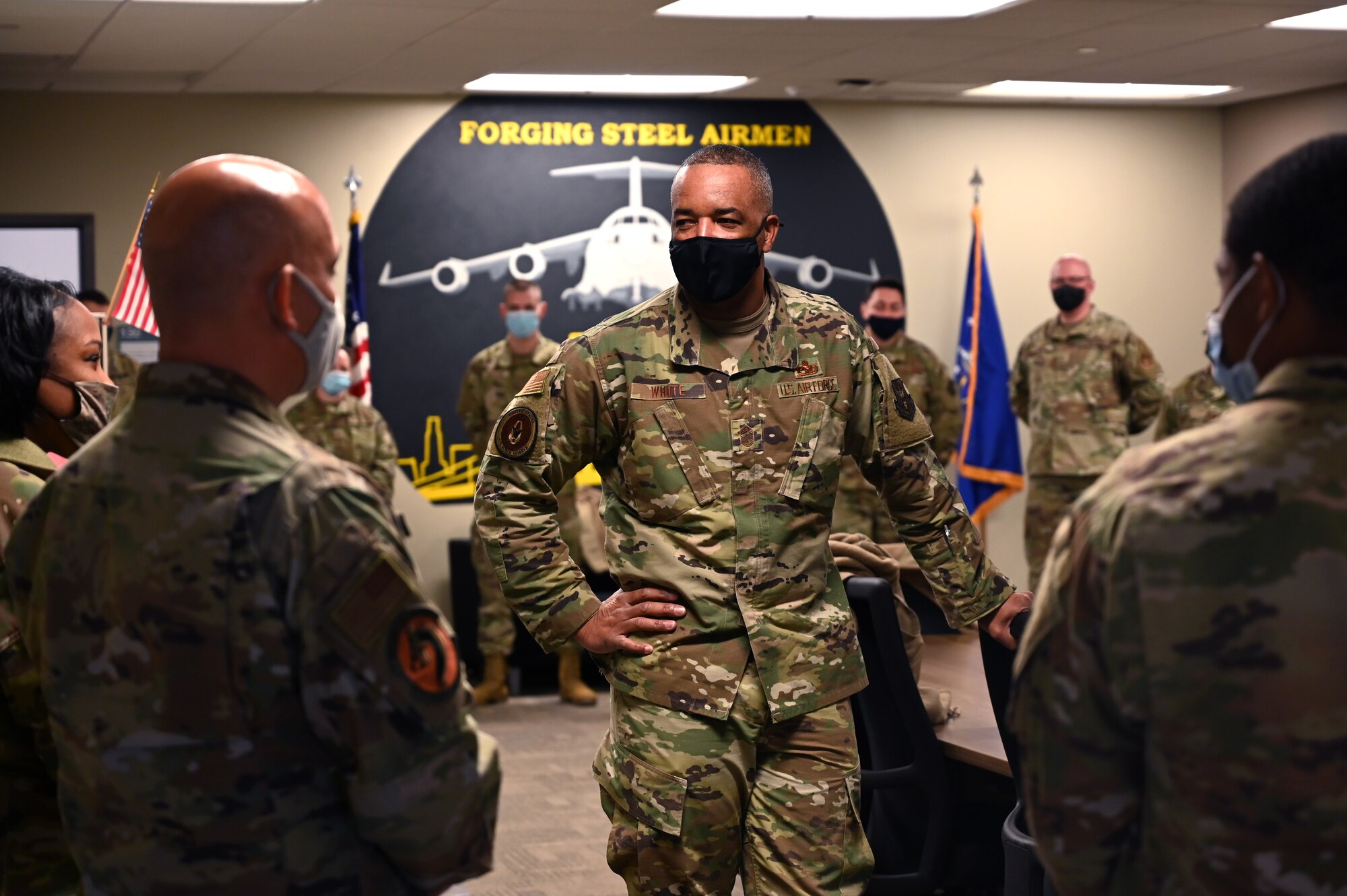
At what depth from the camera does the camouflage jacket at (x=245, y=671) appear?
1.42 metres

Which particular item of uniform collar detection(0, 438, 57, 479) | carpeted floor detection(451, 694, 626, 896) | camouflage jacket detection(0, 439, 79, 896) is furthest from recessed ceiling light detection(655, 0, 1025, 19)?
camouflage jacket detection(0, 439, 79, 896)

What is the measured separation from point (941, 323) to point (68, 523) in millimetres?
7589

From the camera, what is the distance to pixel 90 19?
228 inches

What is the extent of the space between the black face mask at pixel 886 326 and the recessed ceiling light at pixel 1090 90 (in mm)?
1382

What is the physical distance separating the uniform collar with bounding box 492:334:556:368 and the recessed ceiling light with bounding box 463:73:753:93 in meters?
1.33

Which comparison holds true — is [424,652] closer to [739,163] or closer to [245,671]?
[245,671]

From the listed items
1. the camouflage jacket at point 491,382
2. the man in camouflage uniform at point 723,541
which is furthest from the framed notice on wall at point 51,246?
the man in camouflage uniform at point 723,541

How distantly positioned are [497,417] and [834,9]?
8.07 ft

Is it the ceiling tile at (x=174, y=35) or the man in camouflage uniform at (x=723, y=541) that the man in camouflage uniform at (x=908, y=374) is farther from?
the man in camouflage uniform at (x=723, y=541)

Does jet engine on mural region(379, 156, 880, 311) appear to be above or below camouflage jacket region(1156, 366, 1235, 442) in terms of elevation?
above

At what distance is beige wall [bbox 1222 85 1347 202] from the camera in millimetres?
8297

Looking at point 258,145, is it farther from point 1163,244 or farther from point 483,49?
point 1163,244

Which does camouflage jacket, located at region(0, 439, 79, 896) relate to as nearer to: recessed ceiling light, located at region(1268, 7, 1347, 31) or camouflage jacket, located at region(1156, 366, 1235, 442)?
recessed ceiling light, located at region(1268, 7, 1347, 31)

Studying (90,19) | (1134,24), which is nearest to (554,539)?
(90,19)
